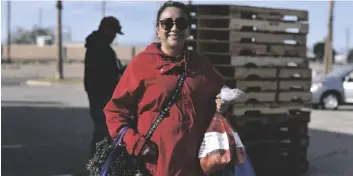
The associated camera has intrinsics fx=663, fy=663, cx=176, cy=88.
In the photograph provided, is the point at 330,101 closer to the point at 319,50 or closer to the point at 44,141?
the point at 44,141

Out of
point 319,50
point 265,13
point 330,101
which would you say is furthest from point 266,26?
point 319,50

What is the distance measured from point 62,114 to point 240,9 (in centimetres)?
947

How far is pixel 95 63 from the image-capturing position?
7.42 m

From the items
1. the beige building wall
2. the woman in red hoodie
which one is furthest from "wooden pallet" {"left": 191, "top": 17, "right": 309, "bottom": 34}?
the beige building wall

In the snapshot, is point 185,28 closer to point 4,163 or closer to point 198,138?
point 198,138

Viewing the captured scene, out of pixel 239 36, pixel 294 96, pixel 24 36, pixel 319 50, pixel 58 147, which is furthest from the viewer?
pixel 24 36

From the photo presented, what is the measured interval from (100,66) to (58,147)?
3.67m

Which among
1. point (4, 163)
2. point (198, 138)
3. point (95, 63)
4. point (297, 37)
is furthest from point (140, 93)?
point (4, 163)

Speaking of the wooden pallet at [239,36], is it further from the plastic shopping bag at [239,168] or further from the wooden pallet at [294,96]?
the plastic shopping bag at [239,168]

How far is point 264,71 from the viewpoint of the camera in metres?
7.61

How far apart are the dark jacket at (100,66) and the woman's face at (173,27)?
151 inches

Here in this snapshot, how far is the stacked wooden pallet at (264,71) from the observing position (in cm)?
736

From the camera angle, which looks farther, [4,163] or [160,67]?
[4,163]

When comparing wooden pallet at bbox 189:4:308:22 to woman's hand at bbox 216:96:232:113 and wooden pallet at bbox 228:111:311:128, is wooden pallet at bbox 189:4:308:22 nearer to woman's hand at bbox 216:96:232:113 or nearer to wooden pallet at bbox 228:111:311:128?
wooden pallet at bbox 228:111:311:128
